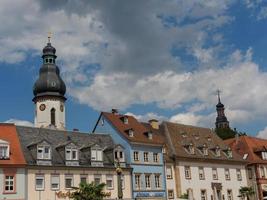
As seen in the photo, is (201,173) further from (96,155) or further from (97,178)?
(97,178)

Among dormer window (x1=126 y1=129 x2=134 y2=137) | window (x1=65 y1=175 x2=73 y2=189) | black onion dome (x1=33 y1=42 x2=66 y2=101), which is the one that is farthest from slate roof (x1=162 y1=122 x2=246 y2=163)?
black onion dome (x1=33 y1=42 x2=66 y2=101)

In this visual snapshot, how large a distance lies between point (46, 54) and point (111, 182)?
125ft

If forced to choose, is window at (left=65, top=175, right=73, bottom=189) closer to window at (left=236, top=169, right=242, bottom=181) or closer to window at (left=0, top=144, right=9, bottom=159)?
window at (left=0, top=144, right=9, bottom=159)

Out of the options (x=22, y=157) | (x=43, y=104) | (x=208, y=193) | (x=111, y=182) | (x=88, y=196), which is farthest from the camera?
(x=43, y=104)

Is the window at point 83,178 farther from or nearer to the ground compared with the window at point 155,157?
nearer to the ground

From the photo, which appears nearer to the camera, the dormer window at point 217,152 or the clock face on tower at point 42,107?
the dormer window at point 217,152

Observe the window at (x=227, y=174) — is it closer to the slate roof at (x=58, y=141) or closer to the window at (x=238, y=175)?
the window at (x=238, y=175)

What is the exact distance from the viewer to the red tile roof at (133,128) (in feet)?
206

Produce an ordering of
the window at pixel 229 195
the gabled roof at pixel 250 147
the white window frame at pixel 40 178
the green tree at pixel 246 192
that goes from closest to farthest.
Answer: the white window frame at pixel 40 178 < the window at pixel 229 195 < the green tree at pixel 246 192 < the gabled roof at pixel 250 147

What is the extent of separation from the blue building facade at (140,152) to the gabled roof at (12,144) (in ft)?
48.8

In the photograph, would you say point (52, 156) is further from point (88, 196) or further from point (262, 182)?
point (262, 182)

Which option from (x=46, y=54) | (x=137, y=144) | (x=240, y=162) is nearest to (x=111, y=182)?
(x=137, y=144)

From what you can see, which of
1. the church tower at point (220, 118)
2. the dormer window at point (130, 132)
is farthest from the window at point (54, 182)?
the church tower at point (220, 118)

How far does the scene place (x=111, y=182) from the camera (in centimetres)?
5747
